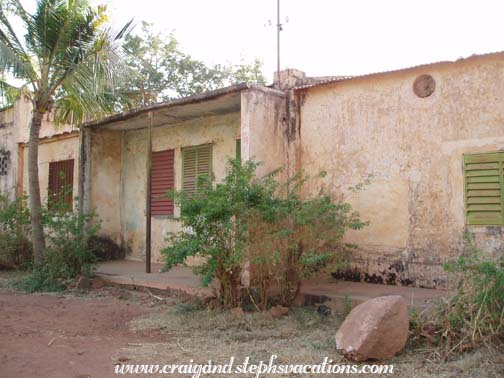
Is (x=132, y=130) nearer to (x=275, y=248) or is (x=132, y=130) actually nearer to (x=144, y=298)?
(x=144, y=298)

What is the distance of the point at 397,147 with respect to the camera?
23.7 feet

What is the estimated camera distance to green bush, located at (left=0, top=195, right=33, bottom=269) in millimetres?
10922

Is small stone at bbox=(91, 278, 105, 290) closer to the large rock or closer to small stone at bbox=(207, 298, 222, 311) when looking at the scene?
small stone at bbox=(207, 298, 222, 311)

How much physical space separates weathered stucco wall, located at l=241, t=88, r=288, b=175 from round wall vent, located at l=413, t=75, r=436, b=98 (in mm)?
2023

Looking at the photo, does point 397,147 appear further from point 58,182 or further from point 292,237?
point 58,182

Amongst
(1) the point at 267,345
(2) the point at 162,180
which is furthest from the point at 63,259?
(1) the point at 267,345

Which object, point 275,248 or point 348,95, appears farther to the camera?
point 348,95

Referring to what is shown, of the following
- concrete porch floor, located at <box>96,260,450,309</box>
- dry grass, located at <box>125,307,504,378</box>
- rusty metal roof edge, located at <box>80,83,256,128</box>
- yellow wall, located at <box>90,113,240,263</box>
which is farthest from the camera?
yellow wall, located at <box>90,113,240,263</box>

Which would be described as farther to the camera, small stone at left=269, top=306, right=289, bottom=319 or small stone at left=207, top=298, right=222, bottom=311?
small stone at left=207, top=298, right=222, bottom=311

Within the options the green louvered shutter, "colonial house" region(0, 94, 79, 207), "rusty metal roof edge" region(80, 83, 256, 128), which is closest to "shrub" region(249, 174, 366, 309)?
the green louvered shutter

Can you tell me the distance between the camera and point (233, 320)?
611 centimetres

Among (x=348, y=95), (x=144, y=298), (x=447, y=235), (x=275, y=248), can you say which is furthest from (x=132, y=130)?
(x=447, y=235)

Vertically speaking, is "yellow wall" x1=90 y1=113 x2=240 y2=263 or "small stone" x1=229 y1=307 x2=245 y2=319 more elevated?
"yellow wall" x1=90 y1=113 x2=240 y2=263

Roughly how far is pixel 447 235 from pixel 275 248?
2.24 meters
